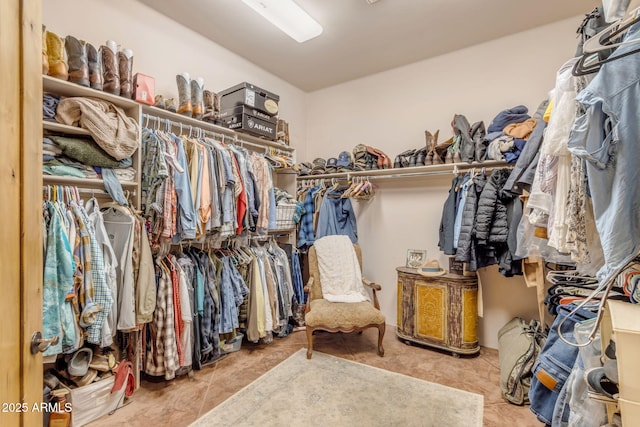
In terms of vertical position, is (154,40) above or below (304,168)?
above

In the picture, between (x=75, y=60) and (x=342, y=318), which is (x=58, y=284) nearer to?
(x=75, y=60)

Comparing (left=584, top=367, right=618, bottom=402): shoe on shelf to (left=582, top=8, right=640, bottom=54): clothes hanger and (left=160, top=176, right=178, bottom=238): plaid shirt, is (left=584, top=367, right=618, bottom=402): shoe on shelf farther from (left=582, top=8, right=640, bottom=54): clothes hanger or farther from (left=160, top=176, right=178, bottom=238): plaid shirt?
(left=160, top=176, right=178, bottom=238): plaid shirt

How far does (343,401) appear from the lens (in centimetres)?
203

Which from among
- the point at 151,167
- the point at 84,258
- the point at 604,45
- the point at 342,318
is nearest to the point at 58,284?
the point at 84,258

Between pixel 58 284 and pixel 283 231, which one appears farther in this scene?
pixel 283 231

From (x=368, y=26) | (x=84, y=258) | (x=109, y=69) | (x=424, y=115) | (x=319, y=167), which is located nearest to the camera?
(x=84, y=258)

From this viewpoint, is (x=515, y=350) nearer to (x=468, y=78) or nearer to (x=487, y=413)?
(x=487, y=413)

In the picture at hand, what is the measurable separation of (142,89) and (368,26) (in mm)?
1951

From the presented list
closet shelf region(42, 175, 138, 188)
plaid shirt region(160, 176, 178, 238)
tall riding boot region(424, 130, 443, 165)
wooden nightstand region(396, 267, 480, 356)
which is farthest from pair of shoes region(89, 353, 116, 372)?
tall riding boot region(424, 130, 443, 165)

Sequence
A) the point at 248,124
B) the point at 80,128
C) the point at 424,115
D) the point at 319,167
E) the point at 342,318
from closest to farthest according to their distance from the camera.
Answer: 1. the point at 80,128
2. the point at 342,318
3. the point at 248,124
4. the point at 424,115
5. the point at 319,167

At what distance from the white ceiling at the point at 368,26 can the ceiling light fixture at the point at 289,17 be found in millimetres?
107

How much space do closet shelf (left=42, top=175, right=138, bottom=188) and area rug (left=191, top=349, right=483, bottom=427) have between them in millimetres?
1609

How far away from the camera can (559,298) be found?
1617 millimetres

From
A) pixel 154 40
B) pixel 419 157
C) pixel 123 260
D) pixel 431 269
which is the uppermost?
pixel 154 40
